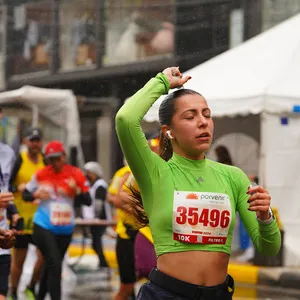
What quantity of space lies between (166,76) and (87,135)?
20429mm

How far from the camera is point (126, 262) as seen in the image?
8258mm

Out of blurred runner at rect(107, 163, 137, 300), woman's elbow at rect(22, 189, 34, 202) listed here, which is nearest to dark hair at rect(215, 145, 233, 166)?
woman's elbow at rect(22, 189, 34, 202)

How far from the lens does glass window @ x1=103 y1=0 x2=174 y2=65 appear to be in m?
21.3

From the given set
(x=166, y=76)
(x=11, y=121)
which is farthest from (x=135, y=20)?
(x=166, y=76)

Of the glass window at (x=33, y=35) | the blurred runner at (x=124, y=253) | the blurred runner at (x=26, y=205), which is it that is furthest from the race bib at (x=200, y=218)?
the glass window at (x=33, y=35)

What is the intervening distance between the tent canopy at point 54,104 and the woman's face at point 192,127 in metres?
11.8

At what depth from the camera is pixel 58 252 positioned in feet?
29.8

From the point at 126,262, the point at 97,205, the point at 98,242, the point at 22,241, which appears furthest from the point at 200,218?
the point at 97,205

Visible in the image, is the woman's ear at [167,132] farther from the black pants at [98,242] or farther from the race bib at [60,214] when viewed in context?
the black pants at [98,242]

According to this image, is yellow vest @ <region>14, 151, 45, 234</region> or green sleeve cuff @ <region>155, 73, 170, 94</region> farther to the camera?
yellow vest @ <region>14, 151, 45, 234</region>

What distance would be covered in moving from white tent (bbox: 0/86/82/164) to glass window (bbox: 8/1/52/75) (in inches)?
307

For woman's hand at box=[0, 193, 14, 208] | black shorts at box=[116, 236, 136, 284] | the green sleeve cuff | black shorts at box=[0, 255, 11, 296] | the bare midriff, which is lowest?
black shorts at box=[116, 236, 136, 284]

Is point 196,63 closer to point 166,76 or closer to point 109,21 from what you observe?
point 109,21

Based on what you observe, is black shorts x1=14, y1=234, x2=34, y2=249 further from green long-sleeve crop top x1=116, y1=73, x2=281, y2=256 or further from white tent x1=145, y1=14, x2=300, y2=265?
green long-sleeve crop top x1=116, y1=73, x2=281, y2=256
